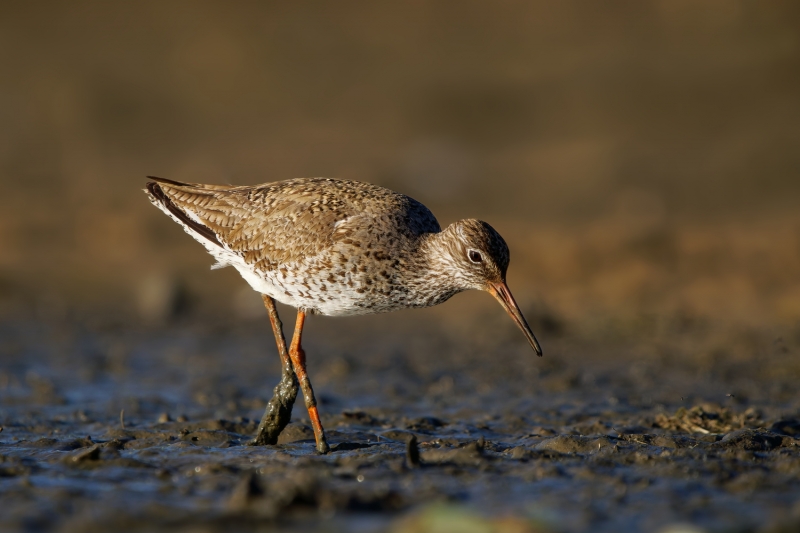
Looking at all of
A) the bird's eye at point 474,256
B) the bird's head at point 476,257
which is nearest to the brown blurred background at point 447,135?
the bird's head at point 476,257

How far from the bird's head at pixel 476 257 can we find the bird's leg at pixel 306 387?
52.0 inches

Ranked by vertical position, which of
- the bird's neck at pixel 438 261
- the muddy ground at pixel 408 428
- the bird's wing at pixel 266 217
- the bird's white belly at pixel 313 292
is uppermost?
the bird's wing at pixel 266 217

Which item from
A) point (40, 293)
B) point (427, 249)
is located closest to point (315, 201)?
point (427, 249)

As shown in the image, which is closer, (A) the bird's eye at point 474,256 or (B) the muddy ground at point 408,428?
(B) the muddy ground at point 408,428

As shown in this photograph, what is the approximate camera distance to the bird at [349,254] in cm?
717

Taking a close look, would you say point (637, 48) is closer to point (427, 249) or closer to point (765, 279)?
point (765, 279)

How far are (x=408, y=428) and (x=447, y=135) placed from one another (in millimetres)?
11970

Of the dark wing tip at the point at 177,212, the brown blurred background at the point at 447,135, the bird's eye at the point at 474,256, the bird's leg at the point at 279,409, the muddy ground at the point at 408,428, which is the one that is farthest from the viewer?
the brown blurred background at the point at 447,135

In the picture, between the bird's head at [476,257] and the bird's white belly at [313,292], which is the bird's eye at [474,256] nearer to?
the bird's head at [476,257]

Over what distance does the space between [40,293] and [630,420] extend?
9566 mm

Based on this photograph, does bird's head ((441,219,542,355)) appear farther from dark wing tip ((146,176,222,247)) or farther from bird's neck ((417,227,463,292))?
dark wing tip ((146,176,222,247))

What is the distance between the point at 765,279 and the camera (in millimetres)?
13305

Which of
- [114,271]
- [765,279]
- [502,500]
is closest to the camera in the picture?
[502,500]

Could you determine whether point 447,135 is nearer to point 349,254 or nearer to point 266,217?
point 266,217
